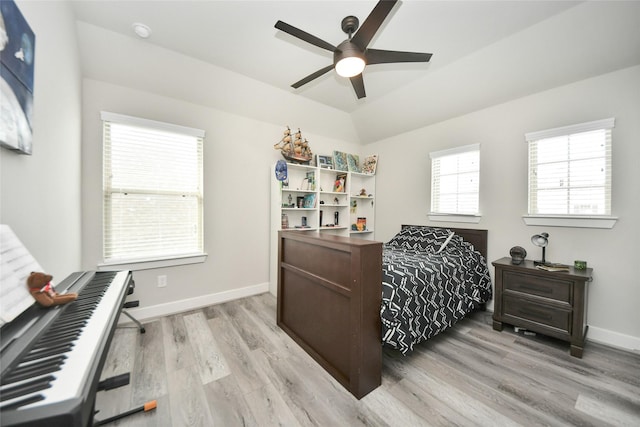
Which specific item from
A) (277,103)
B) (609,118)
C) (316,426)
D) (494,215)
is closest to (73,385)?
(316,426)

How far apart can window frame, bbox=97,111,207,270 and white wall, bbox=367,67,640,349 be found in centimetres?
298

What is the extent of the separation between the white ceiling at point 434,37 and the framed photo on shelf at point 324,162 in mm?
1159

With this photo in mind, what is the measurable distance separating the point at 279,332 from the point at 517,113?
11.4 ft

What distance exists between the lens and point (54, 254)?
1542 mm

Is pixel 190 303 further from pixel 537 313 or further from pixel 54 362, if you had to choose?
pixel 537 313

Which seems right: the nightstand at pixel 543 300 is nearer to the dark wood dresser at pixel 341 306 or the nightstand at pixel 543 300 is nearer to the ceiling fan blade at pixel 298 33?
the dark wood dresser at pixel 341 306

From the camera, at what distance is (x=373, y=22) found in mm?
1523

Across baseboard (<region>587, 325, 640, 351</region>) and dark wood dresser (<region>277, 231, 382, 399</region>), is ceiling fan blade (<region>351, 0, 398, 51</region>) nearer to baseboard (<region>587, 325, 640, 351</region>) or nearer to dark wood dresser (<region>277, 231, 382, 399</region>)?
dark wood dresser (<region>277, 231, 382, 399</region>)

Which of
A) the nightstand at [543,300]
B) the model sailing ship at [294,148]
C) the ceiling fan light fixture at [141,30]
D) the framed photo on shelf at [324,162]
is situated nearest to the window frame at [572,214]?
the nightstand at [543,300]

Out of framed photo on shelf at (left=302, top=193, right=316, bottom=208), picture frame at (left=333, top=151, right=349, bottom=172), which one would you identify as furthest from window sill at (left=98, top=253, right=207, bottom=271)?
picture frame at (left=333, top=151, right=349, bottom=172)

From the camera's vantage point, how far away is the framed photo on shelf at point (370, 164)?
4242mm

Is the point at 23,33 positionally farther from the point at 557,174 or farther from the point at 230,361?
the point at 557,174

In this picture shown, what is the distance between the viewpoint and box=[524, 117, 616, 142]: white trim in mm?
2215

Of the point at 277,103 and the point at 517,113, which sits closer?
the point at 517,113
